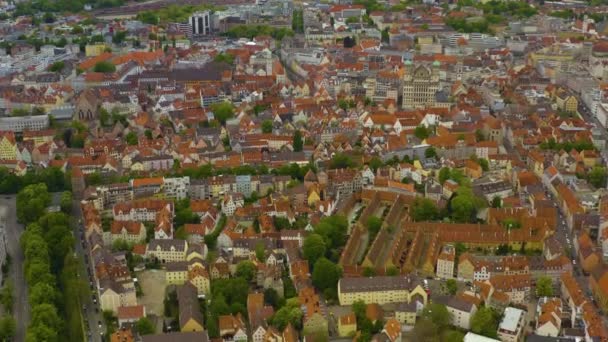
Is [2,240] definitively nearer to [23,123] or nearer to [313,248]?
[313,248]

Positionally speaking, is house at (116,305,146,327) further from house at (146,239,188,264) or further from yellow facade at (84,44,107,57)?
yellow facade at (84,44,107,57)

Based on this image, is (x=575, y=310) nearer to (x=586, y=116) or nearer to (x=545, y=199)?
(x=545, y=199)

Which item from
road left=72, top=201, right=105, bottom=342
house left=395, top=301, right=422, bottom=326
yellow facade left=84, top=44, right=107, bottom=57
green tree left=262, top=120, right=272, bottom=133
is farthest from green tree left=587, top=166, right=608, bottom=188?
yellow facade left=84, top=44, right=107, bottom=57

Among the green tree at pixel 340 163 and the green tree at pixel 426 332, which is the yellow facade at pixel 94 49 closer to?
the green tree at pixel 340 163

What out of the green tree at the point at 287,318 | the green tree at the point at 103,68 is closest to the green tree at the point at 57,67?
the green tree at the point at 103,68

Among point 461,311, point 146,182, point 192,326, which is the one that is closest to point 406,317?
point 461,311
